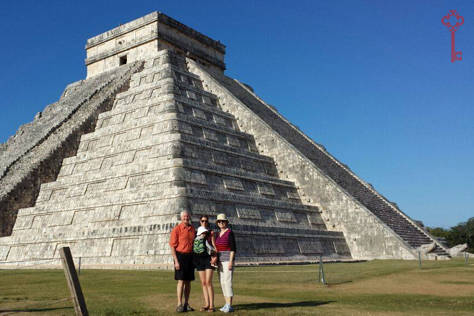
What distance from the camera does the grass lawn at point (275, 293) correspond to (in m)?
6.81

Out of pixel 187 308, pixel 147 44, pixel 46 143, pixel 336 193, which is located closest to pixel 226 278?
pixel 187 308

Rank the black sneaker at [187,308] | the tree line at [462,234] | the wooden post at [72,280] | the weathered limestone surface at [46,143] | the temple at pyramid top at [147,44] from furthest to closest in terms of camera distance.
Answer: the tree line at [462,234], the temple at pyramid top at [147,44], the weathered limestone surface at [46,143], the black sneaker at [187,308], the wooden post at [72,280]

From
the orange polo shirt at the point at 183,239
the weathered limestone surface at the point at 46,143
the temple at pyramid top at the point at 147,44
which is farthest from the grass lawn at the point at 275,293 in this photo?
the temple at pyramid top at the point at 147,44

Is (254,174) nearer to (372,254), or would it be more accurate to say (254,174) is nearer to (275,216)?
(275,216)

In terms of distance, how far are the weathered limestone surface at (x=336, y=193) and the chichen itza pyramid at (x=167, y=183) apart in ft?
0.17

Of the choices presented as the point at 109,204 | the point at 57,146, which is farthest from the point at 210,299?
the point at 57,146

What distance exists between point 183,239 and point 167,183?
8.43 meters

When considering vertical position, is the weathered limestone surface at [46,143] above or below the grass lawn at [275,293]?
above

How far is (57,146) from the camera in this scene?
66.5 feet

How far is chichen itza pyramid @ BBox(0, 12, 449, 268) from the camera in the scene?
50.7 feet

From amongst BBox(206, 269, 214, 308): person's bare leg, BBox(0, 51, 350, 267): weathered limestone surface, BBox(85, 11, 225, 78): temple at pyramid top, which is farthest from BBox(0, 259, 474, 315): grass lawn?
BBox(85, 11, 225, 78): temple at pyramid top

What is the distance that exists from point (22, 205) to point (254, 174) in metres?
8.89

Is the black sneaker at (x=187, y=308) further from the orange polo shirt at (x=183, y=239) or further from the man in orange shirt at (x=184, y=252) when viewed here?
A: the orange polo shirt at (x=183, y=239)

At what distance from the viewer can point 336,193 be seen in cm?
2052
